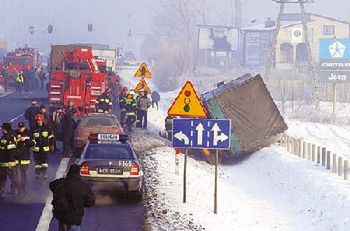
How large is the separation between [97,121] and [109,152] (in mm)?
5812

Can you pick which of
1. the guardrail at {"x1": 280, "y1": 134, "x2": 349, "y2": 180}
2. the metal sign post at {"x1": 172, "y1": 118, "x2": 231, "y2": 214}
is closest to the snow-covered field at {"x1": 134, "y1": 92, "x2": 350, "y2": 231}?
the guardrail at {"x1": 280, "y1": 134, "x2": 349, "y2": 180}

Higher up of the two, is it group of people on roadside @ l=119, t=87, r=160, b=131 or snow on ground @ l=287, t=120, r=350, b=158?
group of people on roadside @ l=119, t=87, r=160, b=131

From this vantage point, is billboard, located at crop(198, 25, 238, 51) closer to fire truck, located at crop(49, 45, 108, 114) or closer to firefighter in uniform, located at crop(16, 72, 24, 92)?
firefighter in uniform, located at crop(16, 72, 24, 92)

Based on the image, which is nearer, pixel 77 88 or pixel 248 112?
pixel 248 112

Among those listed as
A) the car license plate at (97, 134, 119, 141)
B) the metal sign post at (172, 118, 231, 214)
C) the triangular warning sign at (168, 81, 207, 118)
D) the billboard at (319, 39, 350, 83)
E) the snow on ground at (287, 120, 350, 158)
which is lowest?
the snow on ground at (287, 120, 350, 158)

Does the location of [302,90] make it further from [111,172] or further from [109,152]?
[111,172]

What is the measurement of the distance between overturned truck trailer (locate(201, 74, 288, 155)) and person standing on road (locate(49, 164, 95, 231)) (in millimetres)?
14170

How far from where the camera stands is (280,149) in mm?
24031

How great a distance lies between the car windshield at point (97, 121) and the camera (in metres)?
19.8

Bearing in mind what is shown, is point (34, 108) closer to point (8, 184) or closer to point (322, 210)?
point (8, 184)

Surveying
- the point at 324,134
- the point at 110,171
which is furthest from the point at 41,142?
the point at 324,134

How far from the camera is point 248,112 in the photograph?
2311cm

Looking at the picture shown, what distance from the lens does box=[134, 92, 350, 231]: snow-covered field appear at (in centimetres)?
1313

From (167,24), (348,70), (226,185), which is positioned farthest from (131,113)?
(167,24)
